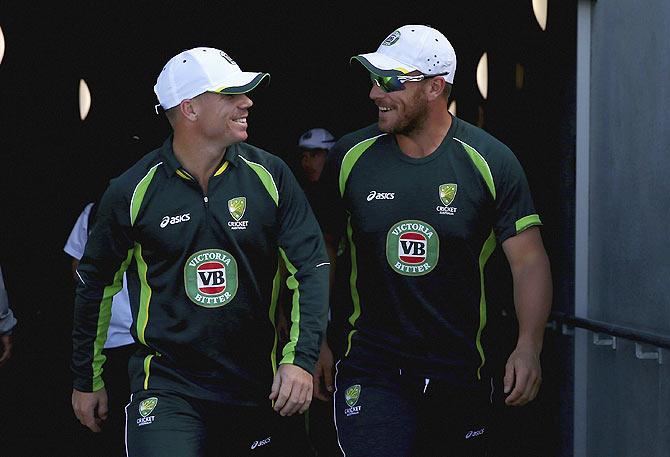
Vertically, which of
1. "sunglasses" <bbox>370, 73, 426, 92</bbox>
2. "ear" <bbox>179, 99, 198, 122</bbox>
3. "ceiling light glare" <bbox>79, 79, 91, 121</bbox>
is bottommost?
"ear" <bbox>179, 99, 198, 122</bbox>

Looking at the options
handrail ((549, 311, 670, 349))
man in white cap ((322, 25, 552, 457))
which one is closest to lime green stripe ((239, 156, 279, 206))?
man in white cap ((322, 25, 552, 457))

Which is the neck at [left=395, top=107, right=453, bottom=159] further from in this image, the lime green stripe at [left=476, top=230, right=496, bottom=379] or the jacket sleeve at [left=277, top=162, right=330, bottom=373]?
the jacket sleeve at [left=277, top=162, right=330, bottom=373]

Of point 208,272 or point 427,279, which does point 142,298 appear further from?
point 427,279

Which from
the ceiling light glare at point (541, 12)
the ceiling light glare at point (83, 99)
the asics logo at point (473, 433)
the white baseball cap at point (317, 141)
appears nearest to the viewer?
the asics logo at point (473, 433)

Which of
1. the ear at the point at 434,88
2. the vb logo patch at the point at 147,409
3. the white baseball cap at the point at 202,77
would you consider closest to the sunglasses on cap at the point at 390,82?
the ear at the point at 434,88

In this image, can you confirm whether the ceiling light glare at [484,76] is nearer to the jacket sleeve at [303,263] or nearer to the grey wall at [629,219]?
the grey wall at [629,219]

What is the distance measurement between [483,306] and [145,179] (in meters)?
1.33

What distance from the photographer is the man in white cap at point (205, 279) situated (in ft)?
12.9

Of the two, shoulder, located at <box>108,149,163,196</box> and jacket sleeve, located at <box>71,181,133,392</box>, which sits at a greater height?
shoulder, located at <box>108,149,163,196</box>

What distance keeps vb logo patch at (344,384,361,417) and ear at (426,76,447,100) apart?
1.13m

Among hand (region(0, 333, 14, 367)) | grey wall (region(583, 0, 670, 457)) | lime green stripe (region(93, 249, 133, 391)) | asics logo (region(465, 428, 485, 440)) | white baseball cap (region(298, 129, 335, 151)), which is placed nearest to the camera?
lime green stripe (region(93, 249, 133, 391))

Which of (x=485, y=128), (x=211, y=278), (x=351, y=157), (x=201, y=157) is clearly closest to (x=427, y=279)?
(x=351, y=157)

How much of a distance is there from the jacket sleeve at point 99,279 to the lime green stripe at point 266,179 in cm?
45

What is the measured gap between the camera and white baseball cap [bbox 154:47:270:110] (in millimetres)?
4004
